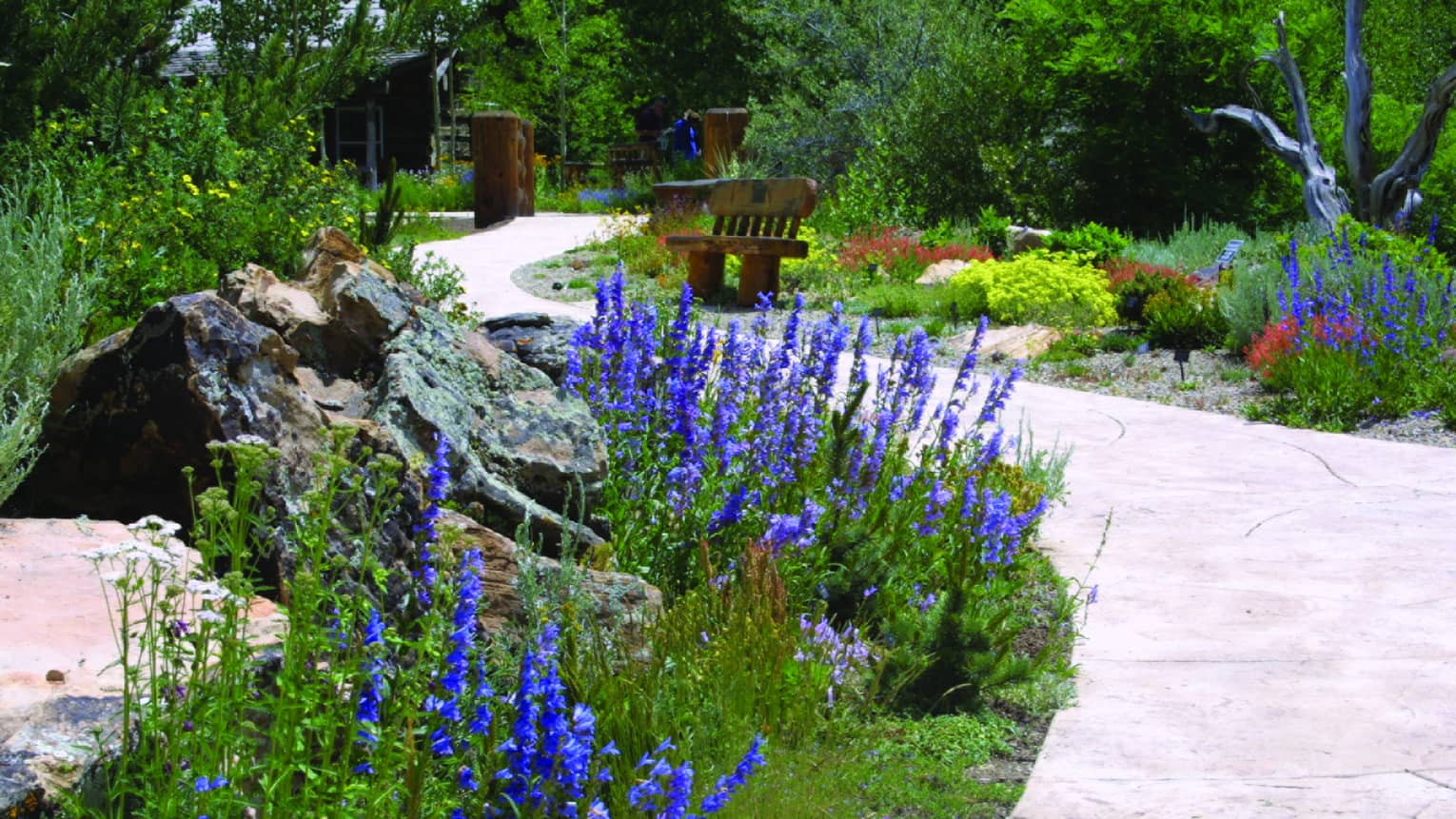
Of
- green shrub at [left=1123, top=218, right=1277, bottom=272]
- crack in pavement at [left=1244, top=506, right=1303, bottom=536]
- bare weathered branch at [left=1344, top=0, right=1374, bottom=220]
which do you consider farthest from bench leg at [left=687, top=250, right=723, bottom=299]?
crack in pavement at [left=1244, top=506, right=1303, bottom=536]

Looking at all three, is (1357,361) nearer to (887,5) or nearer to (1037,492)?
(1037,492)

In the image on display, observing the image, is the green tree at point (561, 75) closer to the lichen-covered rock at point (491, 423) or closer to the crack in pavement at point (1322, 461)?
the crack in pavement at point (1322, 461)

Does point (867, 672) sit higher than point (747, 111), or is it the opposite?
point (747, 111)

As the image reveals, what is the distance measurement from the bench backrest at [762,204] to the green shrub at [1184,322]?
11.9ft

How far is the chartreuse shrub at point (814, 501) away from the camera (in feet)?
13.6

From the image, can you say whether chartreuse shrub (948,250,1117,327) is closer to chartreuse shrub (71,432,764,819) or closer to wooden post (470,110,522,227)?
chartreuse shrub (71,432,764,819)

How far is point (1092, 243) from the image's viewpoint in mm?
14188

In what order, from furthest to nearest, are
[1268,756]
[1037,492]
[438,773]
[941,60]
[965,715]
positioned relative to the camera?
1. [941,60]
2. [1037,492]
3. [965,715]
4. [1268,756]
5. [438,773]

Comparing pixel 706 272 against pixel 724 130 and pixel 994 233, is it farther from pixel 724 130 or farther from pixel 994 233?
pixel 724 130

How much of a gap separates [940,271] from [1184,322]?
12.6 feet

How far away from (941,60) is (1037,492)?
16.4 metres

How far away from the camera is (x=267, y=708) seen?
2.36 meters

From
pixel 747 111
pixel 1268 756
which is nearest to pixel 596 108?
pixel 747 111

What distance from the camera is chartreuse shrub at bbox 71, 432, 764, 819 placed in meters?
2.22
